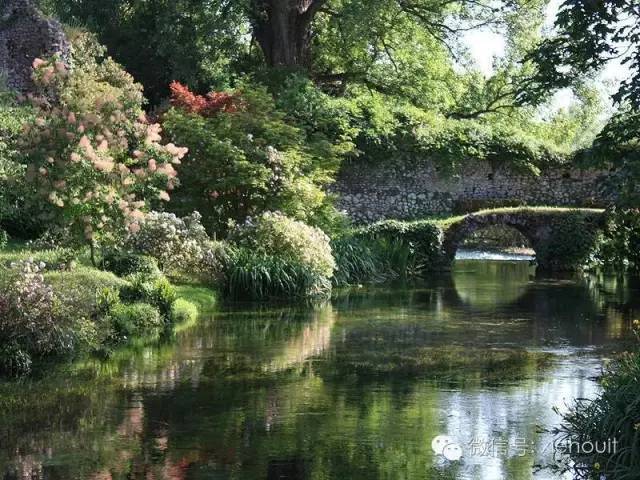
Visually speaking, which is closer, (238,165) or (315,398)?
(315,398)

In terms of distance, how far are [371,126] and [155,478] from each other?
25.5m

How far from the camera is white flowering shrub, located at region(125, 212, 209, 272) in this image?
65.9 ft

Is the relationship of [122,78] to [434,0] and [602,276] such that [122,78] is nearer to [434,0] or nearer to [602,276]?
[434,0]

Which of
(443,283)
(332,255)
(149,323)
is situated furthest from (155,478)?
(443,283)

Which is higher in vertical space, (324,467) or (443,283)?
(443,283)

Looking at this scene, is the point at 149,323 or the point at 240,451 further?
the point at 149,323

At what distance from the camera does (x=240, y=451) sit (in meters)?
9.33

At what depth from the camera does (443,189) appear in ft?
115

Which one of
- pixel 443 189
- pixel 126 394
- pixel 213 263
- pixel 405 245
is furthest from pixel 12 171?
pixel 443 189

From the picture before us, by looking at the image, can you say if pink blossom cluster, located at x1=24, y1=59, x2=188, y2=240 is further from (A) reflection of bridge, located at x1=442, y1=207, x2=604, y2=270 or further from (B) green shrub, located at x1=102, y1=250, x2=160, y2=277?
(A) reflection of bridge, located at x1=442, y1=207, x2=604, y2=270

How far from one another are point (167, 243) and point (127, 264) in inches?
75.2

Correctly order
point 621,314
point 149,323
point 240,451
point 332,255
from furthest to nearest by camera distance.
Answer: point 332,255 < point 621,314 < point 149,323 < point 240,451

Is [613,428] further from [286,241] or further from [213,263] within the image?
[286,241]

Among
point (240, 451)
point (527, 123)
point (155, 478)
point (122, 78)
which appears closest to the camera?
point (155, 478)
